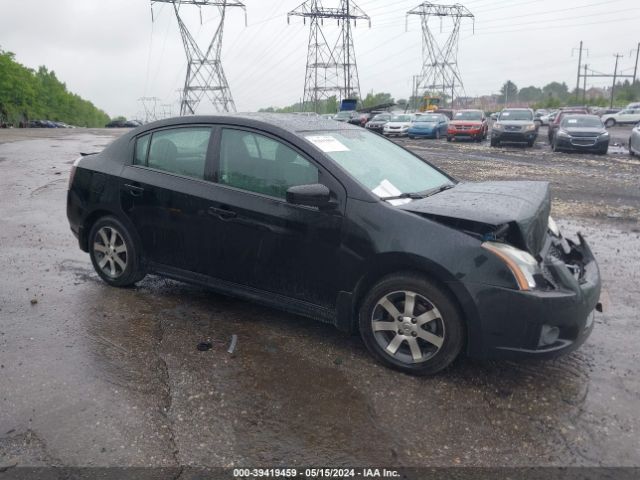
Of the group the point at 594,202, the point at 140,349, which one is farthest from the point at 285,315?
the point at 594,202

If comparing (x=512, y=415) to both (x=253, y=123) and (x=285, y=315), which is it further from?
(x=253, y=123)

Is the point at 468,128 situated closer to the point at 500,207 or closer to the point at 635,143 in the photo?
the point at 635,143

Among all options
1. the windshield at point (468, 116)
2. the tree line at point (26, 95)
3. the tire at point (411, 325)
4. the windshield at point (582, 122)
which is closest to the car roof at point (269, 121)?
the tire at point (411, 325)

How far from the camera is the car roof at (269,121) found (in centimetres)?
426

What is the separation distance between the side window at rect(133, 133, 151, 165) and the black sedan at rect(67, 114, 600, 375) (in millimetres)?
13

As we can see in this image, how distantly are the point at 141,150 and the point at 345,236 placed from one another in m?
2.26

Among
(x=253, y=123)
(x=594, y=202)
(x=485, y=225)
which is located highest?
(x=253, y=123)

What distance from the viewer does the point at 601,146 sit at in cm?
1977

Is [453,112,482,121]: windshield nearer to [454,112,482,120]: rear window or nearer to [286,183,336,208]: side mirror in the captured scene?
[454,112,482,120]: rear window

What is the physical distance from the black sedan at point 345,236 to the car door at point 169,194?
13 mm

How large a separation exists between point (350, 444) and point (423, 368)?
33.7 inches

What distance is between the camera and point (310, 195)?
3645 mm

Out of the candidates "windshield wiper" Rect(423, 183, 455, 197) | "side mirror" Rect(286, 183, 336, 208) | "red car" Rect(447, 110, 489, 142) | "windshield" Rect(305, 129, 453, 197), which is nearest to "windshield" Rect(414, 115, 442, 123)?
"red car" Rect(447, 110, 489, 142)

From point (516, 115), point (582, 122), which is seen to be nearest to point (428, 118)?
point (516, 115)
